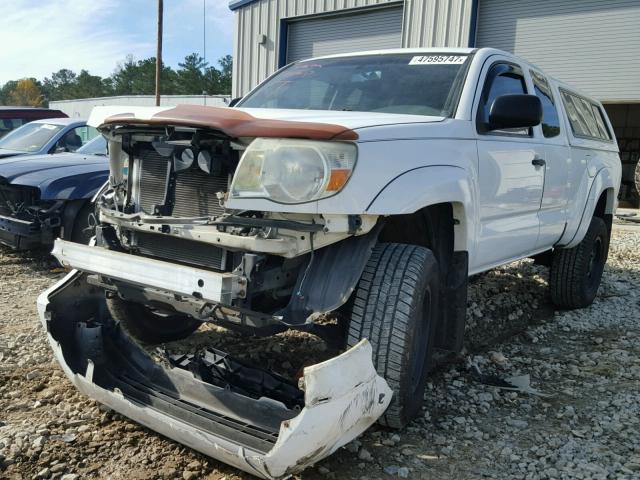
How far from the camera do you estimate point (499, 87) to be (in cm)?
370

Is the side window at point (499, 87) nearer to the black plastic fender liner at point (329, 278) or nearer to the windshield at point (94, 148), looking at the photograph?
the black plastic fender liner at point (329, 278)

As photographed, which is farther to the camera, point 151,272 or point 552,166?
point 552,166

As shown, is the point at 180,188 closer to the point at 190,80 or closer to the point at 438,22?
the point at 438,22

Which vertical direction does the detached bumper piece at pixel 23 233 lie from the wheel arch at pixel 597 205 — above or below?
below

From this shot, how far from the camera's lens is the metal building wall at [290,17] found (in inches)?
516

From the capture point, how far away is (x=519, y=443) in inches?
110

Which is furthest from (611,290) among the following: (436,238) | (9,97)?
(9,97)

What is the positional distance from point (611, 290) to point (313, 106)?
426cm

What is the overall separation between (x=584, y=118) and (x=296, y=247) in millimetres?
4014

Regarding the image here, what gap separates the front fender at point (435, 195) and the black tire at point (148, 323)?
1.58m

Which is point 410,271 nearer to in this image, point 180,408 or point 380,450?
point 380,450

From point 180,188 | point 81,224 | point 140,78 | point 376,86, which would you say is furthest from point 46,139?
point 140,78

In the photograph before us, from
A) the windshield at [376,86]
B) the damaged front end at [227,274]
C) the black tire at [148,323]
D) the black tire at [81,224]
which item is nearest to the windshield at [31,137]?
the black tire at [81,224]

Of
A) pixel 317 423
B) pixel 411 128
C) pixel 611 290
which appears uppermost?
pixel 411 128
